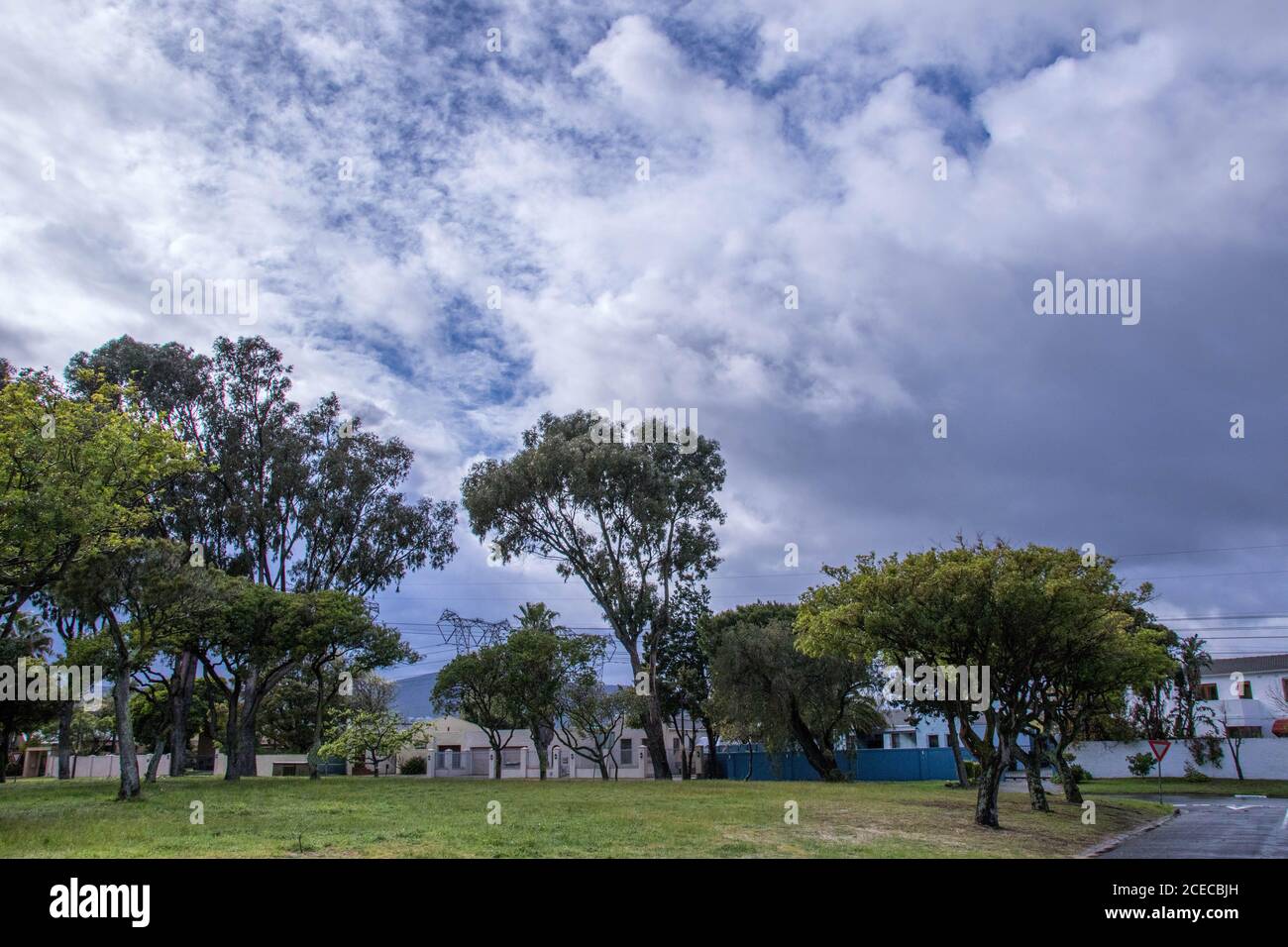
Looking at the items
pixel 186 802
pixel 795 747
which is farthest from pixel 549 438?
pixel 186 802

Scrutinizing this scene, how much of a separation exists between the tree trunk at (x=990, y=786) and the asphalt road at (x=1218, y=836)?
2.92 metres

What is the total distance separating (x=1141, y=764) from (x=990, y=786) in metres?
43.8

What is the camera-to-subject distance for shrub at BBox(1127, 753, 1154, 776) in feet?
190

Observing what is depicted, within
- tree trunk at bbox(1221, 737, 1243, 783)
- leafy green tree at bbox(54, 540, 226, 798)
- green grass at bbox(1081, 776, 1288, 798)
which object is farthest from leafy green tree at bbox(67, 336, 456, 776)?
tree trunk at bbox(1221, 737, 1243, 783)

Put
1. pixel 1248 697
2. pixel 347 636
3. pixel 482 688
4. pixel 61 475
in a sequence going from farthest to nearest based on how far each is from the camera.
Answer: pixel 1248 697 → pixel 482 688 → pixel 347 636 → pixel 61 475

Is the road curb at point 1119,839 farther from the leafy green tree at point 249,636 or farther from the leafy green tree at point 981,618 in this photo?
the leafy green tree at point 249,636

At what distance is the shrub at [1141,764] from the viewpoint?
58.1 metres

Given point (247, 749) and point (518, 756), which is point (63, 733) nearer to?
point (247, 749)

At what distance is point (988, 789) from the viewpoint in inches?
899

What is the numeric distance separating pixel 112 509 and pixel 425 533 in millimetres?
27554

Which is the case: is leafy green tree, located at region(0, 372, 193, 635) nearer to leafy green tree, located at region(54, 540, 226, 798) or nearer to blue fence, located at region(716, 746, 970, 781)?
leafy green tree, located at region(54, 540, 226, 798)

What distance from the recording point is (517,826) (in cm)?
1820

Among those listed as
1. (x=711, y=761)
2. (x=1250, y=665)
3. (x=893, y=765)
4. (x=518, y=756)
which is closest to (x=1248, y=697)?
(x=1250, y=665)

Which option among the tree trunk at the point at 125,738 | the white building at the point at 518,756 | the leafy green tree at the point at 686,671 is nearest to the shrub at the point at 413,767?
the white building at the point at 518,756
